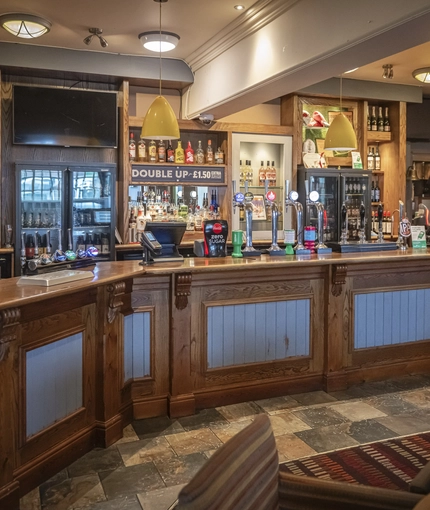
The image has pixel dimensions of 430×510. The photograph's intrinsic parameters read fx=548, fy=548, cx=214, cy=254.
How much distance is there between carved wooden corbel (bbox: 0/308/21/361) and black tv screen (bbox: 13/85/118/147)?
3961 millimetres

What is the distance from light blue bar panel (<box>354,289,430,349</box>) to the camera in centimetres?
438

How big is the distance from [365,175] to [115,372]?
521 centimetres

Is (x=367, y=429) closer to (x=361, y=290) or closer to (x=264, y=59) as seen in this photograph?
(x=361, y=290)

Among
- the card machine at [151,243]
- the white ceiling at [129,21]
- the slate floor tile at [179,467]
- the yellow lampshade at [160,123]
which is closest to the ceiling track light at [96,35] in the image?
the white ceiling at [129,21]

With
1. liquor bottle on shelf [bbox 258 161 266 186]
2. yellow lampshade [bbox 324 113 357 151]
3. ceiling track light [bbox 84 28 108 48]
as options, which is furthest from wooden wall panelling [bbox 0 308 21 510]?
liquor bottle on shelf [bbox 258 161 266 186]

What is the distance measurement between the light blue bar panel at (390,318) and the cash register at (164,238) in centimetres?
149

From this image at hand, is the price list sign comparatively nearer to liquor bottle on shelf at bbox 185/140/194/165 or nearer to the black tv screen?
liquor bottle on shelf at bbox 185/140/194/165

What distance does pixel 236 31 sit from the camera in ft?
17.2

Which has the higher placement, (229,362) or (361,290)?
(361,290)

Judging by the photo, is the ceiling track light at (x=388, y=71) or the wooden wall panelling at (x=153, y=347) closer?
the wooden wall panelling at (x=153, y=347)

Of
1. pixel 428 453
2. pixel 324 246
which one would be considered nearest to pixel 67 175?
pixel 324 246

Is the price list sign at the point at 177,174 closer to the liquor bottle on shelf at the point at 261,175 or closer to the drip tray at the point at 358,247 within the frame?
the liquor bottle on shelf at the point at 261,175

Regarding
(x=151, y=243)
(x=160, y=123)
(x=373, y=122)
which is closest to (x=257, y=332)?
(x=151, y=243)

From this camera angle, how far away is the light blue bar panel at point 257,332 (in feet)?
12.7
